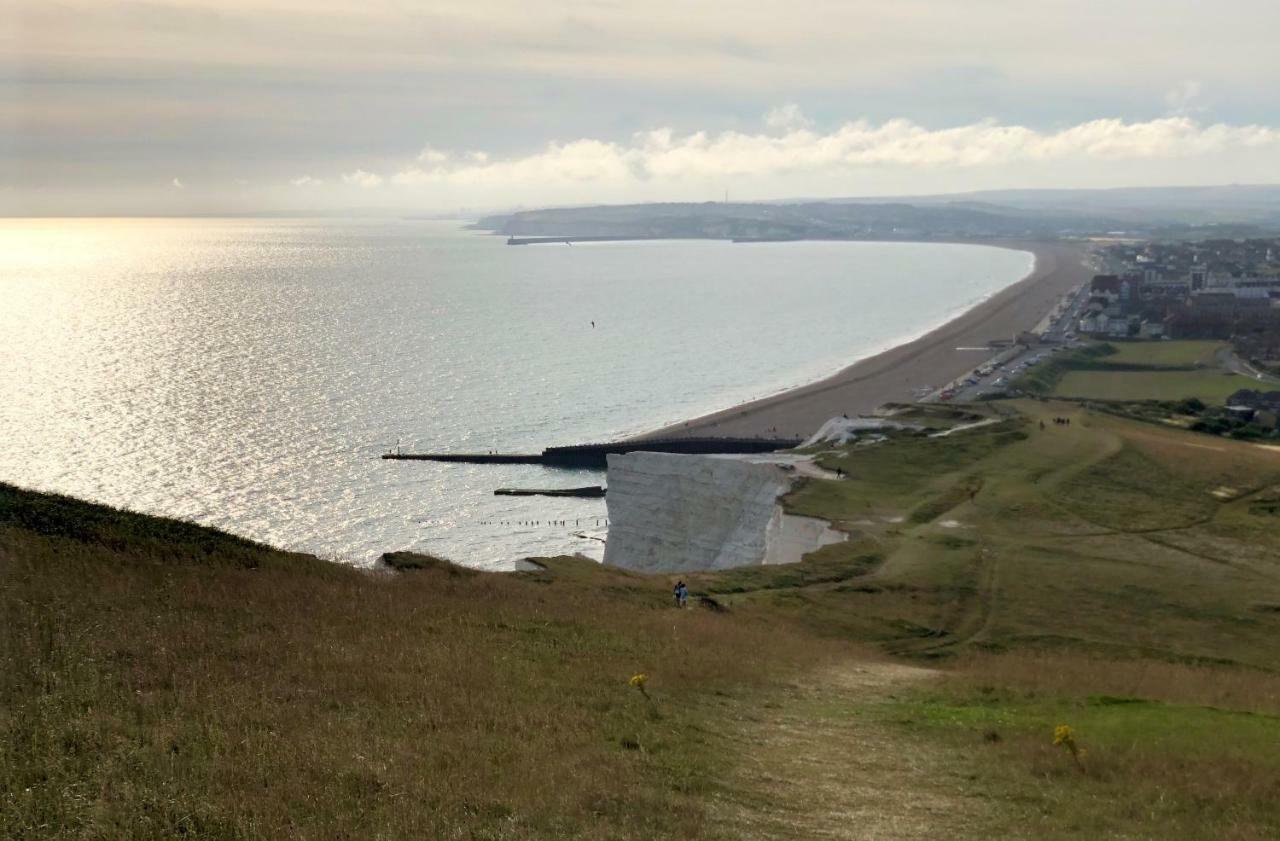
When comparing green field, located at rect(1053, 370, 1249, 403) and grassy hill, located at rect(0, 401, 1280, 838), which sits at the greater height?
grassy hill, located at rect(0, 401, 1280, 838)

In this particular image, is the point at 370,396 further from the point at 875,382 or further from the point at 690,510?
the point at 690,510

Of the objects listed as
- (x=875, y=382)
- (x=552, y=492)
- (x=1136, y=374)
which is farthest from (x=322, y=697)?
(x=1136, y=374)

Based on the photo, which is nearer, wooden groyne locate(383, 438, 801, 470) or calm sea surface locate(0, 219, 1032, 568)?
calm sea surface locate(0, 219, 1032, 568)

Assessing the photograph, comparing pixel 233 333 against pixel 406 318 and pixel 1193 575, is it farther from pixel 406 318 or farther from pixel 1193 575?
pixel 1193 575

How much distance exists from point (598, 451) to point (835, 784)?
68231 mm

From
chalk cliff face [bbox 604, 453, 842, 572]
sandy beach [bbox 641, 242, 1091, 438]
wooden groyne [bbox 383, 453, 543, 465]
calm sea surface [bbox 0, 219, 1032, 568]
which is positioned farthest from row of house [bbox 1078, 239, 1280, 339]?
chalk cliff face [bbox 604, 453, 842, 572]

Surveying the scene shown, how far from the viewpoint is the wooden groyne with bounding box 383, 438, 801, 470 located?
271 feet

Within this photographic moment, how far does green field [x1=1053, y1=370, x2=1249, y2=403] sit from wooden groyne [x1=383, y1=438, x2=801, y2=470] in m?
29.9

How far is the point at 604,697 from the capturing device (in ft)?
60.5

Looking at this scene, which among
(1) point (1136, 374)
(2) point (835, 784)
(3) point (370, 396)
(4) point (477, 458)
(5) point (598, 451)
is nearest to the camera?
A: (2) point (835, 784)

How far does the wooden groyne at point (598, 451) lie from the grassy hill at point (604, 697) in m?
45.6

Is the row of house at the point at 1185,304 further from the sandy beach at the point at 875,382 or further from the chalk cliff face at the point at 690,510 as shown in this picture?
the chalk cliff face at the point at 690,510

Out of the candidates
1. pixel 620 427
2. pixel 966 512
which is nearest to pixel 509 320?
pixel 620 427

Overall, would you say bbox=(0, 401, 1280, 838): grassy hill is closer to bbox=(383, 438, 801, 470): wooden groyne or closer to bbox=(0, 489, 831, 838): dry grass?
bbox=(0, 489, 831, 838): dry grass
